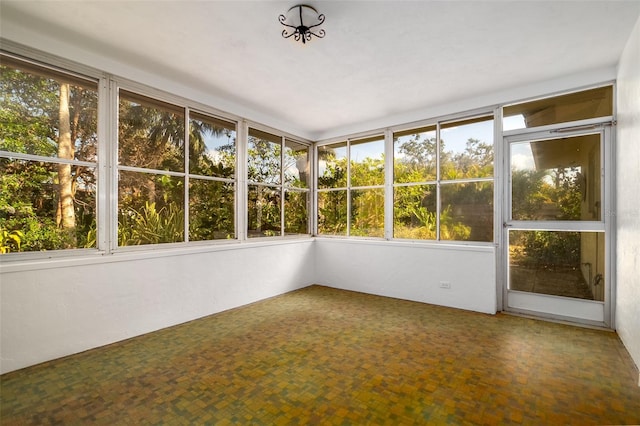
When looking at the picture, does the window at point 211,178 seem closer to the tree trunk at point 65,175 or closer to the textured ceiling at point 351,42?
the textured ceiling at point 351,42

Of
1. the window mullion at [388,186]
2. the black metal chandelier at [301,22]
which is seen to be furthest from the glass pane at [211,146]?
the window mullion at [388,186]

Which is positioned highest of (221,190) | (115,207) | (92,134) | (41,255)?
(92,134)

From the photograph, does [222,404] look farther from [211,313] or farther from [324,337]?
[211,313]

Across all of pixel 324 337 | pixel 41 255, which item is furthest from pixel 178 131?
pixel 324 337

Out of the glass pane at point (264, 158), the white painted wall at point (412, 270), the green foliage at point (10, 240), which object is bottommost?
the white painted wall at point (412, 270)

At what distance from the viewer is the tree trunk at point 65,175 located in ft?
9.93

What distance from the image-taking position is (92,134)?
3217mm

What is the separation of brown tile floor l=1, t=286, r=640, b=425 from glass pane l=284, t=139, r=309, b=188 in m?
2.88

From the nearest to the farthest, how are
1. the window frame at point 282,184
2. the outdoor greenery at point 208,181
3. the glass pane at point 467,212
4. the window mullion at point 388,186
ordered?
1. the outdoor greenery at point 208,181
2. the glass pane at point 467,212
3. the window frame at point 282,184
4. the window mullion at point 388,186

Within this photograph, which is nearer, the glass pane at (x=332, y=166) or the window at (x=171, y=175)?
the window at (x=171, y=175)

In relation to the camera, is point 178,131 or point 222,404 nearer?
point 222,404

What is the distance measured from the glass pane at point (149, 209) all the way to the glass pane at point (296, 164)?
217 cm

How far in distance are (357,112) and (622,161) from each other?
338 centimetres

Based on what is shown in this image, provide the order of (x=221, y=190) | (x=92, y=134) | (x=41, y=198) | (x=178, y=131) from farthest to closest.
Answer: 1. (x=221, y=190)
2. (x=178, y=131)
3. (x=92, y=134)
4. (x=41, y=198)
